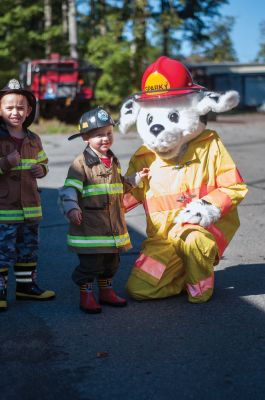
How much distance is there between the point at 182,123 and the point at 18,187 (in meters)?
1.11

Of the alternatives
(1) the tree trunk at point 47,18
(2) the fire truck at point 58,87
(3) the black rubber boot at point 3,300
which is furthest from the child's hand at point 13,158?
(1) the tree trunk at point 47,18

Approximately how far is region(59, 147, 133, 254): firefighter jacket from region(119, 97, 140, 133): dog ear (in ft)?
1.78

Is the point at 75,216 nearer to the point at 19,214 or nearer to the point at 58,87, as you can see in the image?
the point at 19,214

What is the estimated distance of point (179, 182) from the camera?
442 centimetres

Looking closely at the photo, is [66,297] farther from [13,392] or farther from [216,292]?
[13,392]

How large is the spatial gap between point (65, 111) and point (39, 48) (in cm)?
1312

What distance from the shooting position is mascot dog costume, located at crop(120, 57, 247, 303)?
4301 mm

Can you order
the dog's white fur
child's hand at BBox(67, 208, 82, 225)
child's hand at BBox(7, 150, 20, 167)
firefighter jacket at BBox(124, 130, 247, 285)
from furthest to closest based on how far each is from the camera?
1. firefighter jacket at BBox(124, 130, 247, 285)
2. the dog's white fur
3. child's hand at BBox(7, 150, 20, 167)
4. child's hand at BBox(67, 208, 82, 225)

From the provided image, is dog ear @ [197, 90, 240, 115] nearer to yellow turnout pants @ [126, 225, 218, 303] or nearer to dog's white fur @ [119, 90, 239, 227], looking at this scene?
dog's white fur @ [119, 90, 239, 227]

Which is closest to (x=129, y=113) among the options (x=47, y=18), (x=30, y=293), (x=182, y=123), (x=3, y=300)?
(x=182, y=123)

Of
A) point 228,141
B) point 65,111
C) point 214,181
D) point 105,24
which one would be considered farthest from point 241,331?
point 105,24

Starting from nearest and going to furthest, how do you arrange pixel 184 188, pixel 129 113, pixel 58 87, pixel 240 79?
pixel 184 188 → pixel 129 113 → pixel 58 87 → pixel 240 79

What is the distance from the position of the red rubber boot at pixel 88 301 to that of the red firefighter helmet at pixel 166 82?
50.5 inches

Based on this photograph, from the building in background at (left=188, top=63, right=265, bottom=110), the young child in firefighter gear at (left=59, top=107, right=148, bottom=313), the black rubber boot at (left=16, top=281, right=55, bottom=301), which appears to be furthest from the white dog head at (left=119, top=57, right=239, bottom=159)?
the building in background at (left=188, top=63, right=265, bottom=110)
